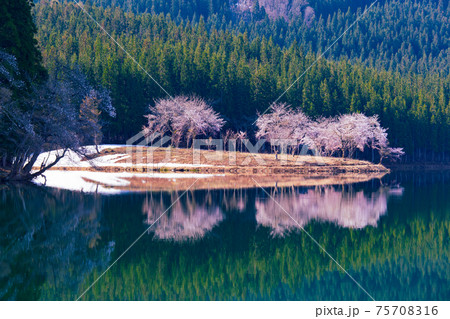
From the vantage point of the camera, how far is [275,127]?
2874 inches

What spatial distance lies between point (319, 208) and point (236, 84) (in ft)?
197

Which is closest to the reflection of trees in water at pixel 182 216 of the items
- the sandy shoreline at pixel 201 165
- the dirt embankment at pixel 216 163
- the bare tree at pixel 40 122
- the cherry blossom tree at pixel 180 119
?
the bare tree at pixel 40 122

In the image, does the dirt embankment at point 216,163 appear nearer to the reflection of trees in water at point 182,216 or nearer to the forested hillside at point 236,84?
the forested hillside at point 236,84

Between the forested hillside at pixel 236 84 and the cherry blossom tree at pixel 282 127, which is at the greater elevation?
the forested hillside at pixel 236 84

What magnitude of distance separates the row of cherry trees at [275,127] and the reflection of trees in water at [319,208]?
37.7 meters

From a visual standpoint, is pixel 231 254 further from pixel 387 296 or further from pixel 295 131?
pixel 295 131

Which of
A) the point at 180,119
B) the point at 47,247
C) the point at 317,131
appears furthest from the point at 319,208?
the point at 317,131

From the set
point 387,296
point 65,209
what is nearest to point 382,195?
point 65,209

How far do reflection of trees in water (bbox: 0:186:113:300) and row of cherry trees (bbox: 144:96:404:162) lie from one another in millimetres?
46801

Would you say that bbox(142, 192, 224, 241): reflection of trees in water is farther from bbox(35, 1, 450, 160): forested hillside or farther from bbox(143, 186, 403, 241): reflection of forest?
bbox(35, 1, 450, 160): forested hillside

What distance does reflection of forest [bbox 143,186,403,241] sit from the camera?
19.3 m

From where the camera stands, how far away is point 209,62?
85.9 metres

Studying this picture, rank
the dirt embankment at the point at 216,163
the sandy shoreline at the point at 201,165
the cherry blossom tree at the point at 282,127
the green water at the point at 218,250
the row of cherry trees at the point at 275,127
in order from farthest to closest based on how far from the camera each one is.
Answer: the cherry blossom tree at the point at 282,127 → the row of cherry trees at the point at 275,127 → the dirt embankment at the point at 216,163 → the sandy shoreline at the point at 201,165 → the green water at the point at 218,250

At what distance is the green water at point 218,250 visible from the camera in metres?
11.4
